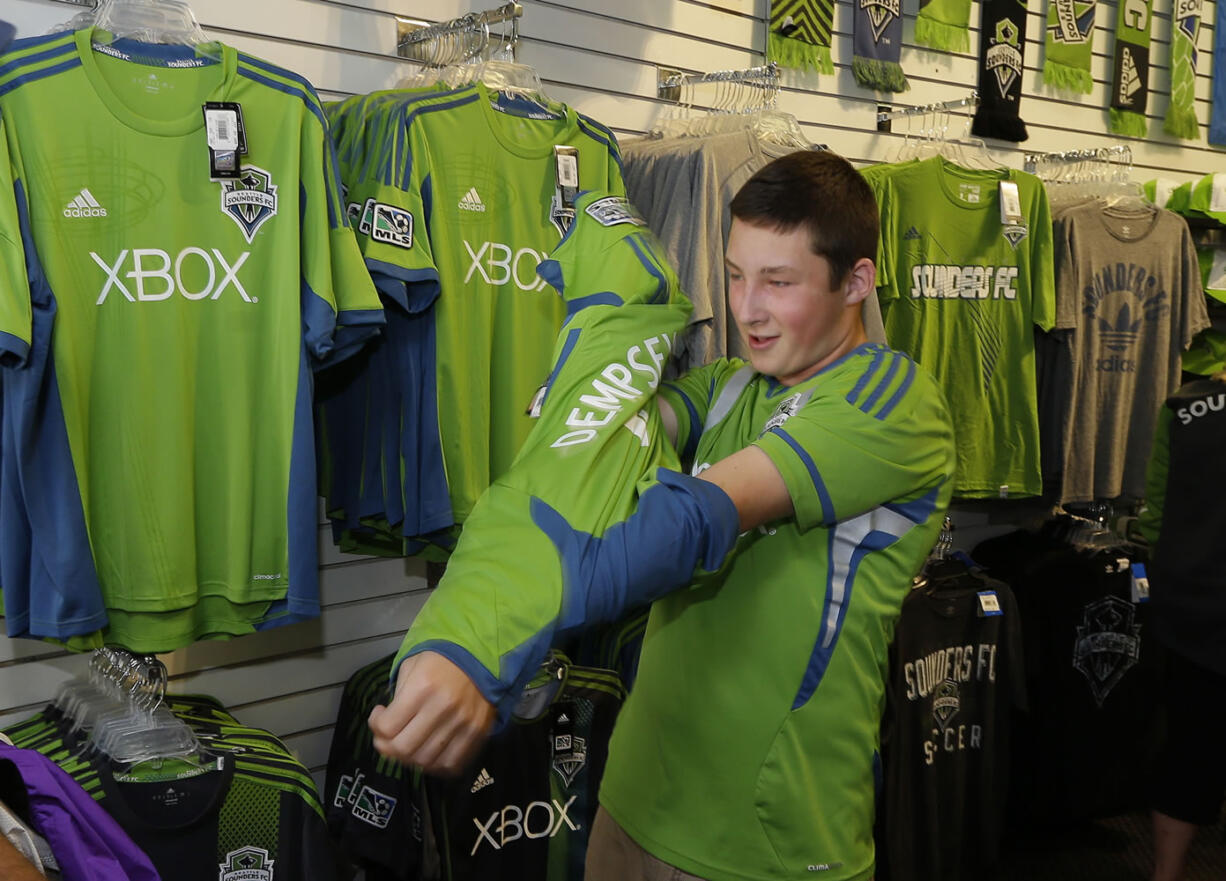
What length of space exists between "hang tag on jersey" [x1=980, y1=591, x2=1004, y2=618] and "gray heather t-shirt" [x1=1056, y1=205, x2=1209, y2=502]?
64 centimetres

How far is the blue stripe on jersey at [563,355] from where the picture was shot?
1.21 m

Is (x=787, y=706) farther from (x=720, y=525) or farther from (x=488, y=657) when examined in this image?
(x=488, y=657)

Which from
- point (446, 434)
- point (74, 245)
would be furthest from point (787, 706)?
point (74, 245)

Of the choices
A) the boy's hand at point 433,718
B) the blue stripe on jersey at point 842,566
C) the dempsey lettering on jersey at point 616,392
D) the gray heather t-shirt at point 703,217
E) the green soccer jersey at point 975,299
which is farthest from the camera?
the green soccer jersey at point 975,299

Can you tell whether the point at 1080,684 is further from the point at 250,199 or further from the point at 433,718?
the point at 433,718

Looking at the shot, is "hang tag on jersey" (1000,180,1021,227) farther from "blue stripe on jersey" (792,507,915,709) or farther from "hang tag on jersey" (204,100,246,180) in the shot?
"hang tag on jersey" (204,100,246,180)

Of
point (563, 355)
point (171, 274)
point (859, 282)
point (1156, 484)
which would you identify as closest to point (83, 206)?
point (171, 274)

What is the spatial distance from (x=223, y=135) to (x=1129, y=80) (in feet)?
12.4

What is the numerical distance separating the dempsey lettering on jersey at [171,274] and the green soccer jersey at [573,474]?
89 cm

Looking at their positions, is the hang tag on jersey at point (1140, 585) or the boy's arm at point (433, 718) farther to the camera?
the hang tag on jersey at point (1140, 585)

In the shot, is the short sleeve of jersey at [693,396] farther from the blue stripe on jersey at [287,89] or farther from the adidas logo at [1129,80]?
the adidas logo at [1129,80]

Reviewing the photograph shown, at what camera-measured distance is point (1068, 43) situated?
163 inches

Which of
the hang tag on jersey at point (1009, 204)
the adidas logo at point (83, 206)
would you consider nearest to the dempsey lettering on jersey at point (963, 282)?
the hang tag on jersey at point (1009, 204)

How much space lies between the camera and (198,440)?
79.8 inches
